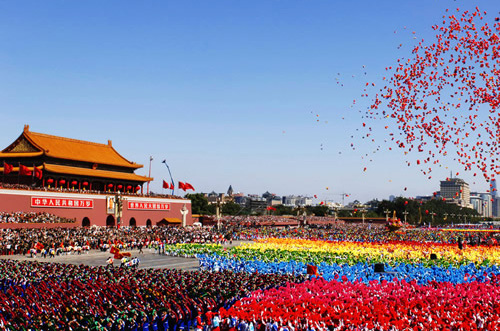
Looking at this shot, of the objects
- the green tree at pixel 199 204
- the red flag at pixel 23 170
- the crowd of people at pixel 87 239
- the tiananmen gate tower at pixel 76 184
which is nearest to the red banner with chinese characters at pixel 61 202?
the tiananmen gate tower at pixel 76 184

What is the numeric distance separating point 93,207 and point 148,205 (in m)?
8.93

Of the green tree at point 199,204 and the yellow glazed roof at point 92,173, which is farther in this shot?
the green tree at point 199,204

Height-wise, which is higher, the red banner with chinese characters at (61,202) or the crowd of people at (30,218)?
the red banner with chinese characters at (61,202)

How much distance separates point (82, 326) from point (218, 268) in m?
14.0

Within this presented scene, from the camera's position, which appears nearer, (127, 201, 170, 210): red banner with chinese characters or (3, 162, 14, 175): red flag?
(3, 162, 14, 175): red flag

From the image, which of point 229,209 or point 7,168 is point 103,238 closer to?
point 7,168

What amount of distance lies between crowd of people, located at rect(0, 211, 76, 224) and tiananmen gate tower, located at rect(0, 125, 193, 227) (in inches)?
55.4

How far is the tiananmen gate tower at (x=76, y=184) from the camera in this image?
158ft

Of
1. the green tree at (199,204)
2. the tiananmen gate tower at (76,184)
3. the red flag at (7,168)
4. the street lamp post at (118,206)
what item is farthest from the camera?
the green tree at (199,204)

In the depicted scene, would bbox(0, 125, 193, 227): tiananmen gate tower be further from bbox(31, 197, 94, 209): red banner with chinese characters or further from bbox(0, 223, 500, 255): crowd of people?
bbox(0, 223, 500, 255): crowd of people

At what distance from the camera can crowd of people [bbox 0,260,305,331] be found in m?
13.6

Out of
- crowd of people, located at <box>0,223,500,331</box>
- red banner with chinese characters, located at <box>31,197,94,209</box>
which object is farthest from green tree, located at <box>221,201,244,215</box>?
crowd of people, located at <box>0,223,500,331</box>

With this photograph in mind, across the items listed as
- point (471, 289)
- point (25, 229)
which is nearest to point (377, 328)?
point (471, 289)

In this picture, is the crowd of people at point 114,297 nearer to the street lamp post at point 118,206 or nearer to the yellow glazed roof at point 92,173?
the street lamp post at point 118,206
